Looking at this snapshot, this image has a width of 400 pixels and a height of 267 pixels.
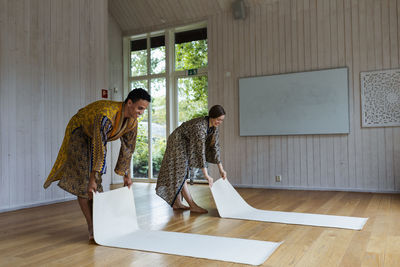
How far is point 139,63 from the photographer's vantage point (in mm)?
7688

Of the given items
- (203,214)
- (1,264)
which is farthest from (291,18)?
(1,264)

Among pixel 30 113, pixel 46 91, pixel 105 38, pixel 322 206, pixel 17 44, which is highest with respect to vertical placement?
pixel 105 38

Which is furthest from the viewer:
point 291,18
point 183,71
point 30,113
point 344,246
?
point 183,71

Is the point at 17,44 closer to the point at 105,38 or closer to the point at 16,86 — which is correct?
the point at 16,86

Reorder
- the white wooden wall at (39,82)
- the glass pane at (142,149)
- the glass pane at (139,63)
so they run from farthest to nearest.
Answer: the glass pane at (139,63) < the glass pane at (142,149) < the white wooden wall at (39,82)

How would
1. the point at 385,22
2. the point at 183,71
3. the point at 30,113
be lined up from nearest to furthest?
1. the point at 30,113
2. the point at 385,22
3. the point at 183,71

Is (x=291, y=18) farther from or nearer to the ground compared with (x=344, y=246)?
farther from the ground

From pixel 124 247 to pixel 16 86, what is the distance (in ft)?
9.34

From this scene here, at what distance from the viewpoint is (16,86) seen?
4.32 m

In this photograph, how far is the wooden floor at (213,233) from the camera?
7.15ft

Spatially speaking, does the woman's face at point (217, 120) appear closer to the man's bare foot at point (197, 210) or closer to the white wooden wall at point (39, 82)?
Answer: the man's bare foot at point (197, 210)

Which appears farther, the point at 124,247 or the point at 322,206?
the point at 322,206

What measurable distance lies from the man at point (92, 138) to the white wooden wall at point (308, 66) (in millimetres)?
3741

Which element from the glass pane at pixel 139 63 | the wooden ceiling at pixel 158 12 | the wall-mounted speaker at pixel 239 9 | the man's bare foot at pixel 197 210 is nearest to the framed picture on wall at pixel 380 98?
the wall-mounted speaker at pixel 239 9
